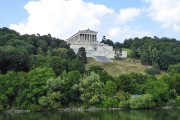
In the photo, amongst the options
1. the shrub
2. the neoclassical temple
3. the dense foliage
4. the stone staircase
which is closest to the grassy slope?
the stone staircase

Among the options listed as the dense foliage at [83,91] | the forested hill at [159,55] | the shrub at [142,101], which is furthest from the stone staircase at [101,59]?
the shrub at [142,101]

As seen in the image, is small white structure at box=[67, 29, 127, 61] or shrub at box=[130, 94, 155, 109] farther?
small white structure at box=[67, 29, 127, 61]

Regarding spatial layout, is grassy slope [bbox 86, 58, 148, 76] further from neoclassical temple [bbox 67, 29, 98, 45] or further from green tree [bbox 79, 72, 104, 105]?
green tree [bbox 79, 72, 104, 105]

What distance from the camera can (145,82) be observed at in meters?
62.0

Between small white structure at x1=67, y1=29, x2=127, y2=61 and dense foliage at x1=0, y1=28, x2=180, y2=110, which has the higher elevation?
small white structure at x1=67, y1=29, x2=127, y2=61

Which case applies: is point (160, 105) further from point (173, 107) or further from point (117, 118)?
point (117, 118)

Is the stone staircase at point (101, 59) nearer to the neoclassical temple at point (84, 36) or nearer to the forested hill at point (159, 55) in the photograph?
the forested hill at point (159, 55)

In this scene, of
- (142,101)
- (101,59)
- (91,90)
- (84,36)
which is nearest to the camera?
(142,101)

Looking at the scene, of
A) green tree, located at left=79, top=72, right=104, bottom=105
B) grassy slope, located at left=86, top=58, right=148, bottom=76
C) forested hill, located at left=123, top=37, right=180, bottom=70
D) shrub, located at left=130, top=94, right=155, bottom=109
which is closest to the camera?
shrub, located at left=130, top=94, right=155, bottom=109

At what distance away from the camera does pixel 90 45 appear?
357ft

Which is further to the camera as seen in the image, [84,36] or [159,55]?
[84,36]

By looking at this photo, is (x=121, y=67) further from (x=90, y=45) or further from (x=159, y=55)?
(x=90, y=45)

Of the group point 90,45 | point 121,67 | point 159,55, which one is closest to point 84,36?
point 90,45

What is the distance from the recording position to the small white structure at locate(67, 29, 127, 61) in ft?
340
